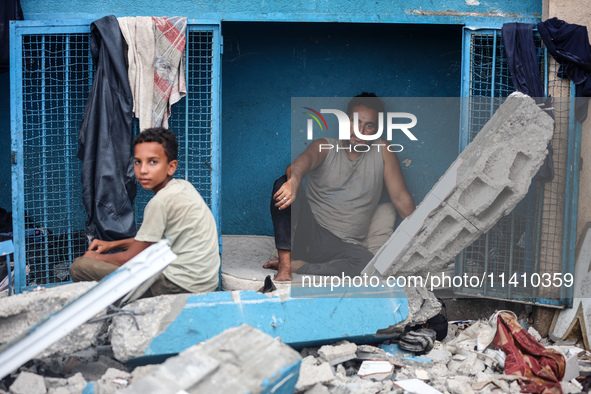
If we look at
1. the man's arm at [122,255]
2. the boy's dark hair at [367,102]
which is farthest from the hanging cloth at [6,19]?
the boy's dark hair at [367,102]

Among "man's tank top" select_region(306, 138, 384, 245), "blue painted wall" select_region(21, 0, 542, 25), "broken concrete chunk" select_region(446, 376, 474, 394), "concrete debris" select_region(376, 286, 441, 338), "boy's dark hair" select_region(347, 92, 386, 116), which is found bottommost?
"broken concrete chunk" select_region(446, 376, 474, 394)

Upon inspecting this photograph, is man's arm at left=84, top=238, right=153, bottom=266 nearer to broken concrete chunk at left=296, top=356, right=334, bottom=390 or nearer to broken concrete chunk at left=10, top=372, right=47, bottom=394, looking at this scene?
broken concrete chunk at left=10, top=372, right=47, bottom=394

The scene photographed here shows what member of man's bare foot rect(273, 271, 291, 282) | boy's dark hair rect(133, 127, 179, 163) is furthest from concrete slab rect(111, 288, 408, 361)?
boy's dark hair rect(133, 127, 179, 163)

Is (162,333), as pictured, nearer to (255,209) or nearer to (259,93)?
(255,209)

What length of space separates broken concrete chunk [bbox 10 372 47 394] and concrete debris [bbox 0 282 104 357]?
0.20 metres

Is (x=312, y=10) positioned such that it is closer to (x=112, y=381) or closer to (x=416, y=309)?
(x=416, y=309)

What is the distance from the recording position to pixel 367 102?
5660 mm

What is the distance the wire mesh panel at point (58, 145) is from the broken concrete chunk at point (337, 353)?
143 centimetres

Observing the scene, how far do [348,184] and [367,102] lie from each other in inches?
31.0

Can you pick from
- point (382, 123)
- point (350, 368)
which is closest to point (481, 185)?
point (350, 368)

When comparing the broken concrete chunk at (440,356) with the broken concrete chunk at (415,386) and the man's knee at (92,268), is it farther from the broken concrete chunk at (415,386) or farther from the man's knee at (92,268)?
the man's knee at (92,268)

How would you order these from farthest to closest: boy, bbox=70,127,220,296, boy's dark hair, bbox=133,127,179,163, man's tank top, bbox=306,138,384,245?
man's tank top, bbox=306,138,384,245 < boy's dark hair, bbox=133,127,179,163 < boy, bbox=70,127,220,296

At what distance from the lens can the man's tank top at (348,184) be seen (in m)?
5.49

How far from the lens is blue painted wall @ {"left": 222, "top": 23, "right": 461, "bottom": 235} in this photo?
5941 millimetres
